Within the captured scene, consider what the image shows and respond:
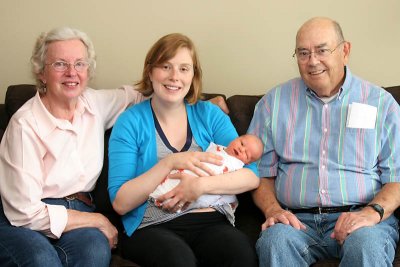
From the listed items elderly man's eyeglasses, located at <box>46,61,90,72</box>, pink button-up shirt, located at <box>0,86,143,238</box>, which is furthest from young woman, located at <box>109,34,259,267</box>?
elderly man's eyeglasses, located at <box>46,61,90,72</box>

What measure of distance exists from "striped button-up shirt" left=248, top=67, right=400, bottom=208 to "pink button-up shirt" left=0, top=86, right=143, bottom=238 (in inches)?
32.2

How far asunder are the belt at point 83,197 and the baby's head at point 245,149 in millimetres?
668

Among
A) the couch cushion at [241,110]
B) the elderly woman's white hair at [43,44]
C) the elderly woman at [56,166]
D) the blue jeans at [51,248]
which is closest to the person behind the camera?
the blue jeans at [51,248]

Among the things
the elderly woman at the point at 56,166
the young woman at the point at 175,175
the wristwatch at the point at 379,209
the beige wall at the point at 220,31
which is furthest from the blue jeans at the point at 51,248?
the beige wall at the point at 220,31

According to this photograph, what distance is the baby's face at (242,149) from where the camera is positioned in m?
2.22

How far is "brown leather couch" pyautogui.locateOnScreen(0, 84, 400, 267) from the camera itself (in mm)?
2404

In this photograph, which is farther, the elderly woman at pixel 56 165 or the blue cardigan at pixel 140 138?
the blue cardigan at pixel 140 138

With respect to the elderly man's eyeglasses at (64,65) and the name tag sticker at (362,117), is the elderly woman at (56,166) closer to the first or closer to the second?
the elderly man's eyeglasses at (64,65)

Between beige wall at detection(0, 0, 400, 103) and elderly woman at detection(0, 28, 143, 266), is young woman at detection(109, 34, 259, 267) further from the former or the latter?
beige wall at detection(0, 0, 400, 103)

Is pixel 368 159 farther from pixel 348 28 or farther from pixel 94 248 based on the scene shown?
pixel 94 248

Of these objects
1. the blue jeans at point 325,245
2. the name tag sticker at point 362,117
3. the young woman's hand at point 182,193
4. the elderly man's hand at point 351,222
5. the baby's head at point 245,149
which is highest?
the name tag sticker at point 362,117

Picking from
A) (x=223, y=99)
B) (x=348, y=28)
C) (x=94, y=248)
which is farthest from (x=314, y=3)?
(x=94, y=248)

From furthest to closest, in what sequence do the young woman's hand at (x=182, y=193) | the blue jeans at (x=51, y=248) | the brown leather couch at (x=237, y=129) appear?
1. the brown leather couch at (x=237, y=129)
2. the young woman's hand at (x=182, y=193)
3. the blue jeans at (x=51, y=248)

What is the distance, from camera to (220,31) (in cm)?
301
